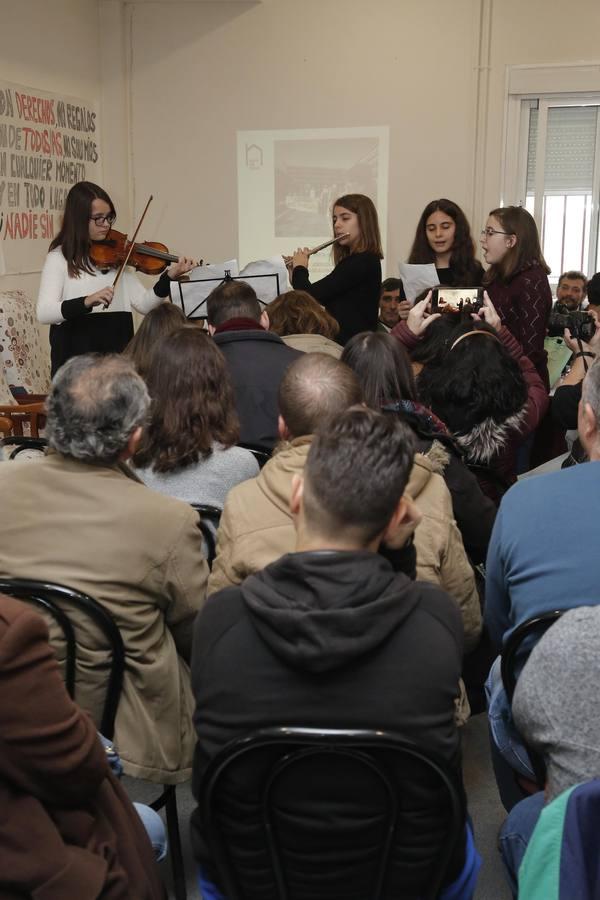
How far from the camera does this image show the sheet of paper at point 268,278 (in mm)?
3834

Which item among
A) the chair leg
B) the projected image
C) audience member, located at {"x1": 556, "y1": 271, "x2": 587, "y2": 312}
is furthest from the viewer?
the projected image

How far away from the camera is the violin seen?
412 centimetres

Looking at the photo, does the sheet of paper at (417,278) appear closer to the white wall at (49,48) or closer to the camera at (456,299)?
the camera at (456,299)

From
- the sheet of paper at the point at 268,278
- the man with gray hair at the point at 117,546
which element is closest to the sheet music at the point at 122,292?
the sheet of paper at the point at 268,278

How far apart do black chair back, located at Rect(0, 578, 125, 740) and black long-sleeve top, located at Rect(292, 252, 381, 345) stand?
265 centimetres

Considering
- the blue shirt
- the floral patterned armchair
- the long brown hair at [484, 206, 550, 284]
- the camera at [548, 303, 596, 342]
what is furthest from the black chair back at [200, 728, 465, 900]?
the floral patterned armchair

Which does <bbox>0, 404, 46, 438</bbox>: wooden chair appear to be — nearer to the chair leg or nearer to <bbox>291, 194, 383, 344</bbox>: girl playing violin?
<bbox>291, 194, 383, 344</bbox>: girl playing violin

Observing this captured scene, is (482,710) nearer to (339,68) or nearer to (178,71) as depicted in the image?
(339,68)

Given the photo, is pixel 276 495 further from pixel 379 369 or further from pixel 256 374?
pixel 256 374

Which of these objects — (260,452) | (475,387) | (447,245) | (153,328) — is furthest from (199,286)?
(475,387)

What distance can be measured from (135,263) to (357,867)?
3640mm

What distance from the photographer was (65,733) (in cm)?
95

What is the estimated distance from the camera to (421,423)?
6.70 ft

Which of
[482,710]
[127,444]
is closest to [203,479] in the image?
[127,444]
